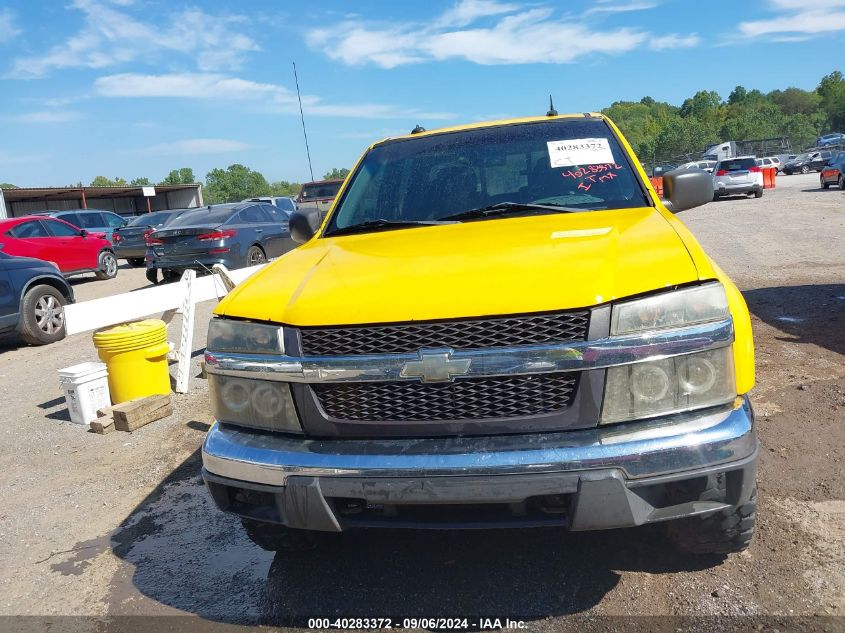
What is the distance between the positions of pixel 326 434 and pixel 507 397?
683mm

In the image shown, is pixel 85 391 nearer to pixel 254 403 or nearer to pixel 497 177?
pixel 254 403

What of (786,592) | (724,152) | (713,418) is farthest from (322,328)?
(724,152)

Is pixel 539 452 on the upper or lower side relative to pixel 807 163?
upper

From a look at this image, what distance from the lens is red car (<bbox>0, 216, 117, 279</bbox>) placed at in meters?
14.3

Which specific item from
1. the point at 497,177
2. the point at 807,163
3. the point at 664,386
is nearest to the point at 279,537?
the point at 664,386

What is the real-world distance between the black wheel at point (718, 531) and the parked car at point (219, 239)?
10421mm

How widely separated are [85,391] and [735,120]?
113 meters

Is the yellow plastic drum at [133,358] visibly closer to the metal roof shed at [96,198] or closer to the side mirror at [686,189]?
the side mirror at [686,189]

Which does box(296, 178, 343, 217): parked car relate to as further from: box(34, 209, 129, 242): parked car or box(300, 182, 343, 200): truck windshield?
box(34, 209, 129, 242): parked car

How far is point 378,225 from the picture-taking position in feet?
11.9

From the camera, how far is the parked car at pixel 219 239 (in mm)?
12344

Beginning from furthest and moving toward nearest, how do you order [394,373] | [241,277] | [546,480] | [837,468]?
1. [241,277]
2. [837,468]
3. [394,373]
4. [546,480]

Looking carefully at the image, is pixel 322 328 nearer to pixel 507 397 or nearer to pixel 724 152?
pixel 507 397

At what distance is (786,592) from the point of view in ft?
8.81
